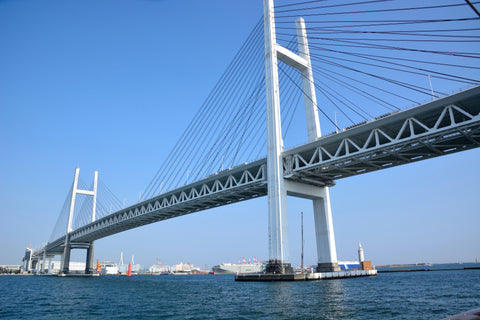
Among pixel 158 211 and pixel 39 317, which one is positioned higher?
pixel 158 211

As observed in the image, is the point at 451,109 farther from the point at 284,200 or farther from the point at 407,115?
the point at 284,200

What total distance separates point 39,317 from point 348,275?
29.1 metres

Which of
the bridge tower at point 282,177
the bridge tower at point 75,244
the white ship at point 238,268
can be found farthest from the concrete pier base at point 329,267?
the white ship at point 238,268

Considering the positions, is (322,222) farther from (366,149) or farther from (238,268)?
(238,268)

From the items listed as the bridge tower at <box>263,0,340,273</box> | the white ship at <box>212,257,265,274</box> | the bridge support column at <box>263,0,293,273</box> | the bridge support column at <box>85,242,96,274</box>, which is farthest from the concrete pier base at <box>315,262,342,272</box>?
the white ship at <box>212,257,265,274</box>

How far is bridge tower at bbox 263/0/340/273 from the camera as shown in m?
31.2

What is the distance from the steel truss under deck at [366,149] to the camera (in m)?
23.3

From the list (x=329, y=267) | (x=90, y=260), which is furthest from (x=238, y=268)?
(x=329, y=267)

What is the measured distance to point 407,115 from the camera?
81.6ft

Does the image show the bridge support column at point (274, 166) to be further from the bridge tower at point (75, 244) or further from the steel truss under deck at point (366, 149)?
the bridge tower at point (75, 244)

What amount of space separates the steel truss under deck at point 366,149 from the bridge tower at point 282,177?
1202mm

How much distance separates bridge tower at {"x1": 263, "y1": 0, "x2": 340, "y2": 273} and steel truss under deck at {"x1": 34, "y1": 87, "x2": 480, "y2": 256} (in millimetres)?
1202

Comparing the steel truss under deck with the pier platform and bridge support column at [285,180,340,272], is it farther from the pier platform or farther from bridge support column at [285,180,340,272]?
the pier platform

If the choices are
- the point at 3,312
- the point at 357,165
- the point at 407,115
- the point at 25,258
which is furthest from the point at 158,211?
the point at 25,258
